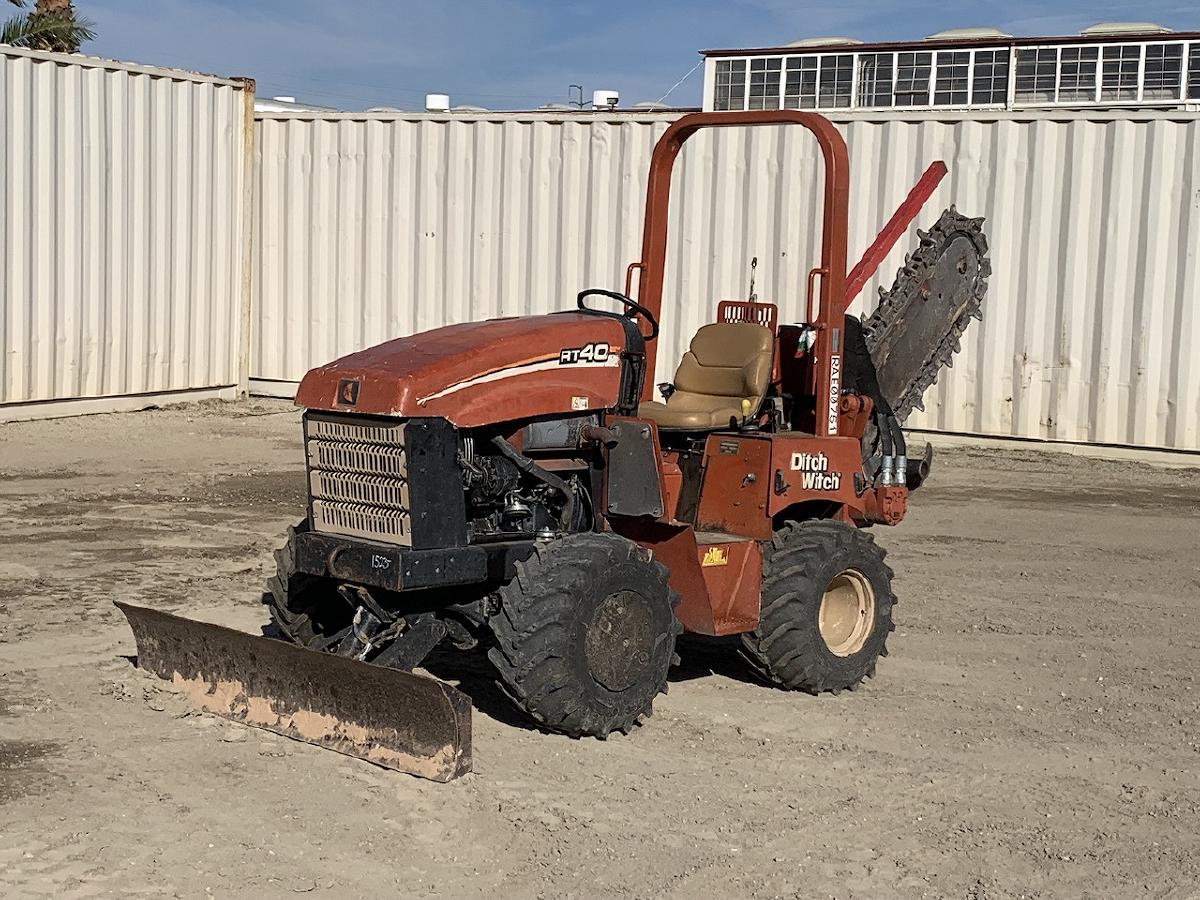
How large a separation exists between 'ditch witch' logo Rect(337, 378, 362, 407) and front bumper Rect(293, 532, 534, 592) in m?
0.49

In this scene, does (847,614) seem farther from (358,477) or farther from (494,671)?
(358,477)

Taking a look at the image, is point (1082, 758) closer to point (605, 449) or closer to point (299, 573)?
point (605, 449)

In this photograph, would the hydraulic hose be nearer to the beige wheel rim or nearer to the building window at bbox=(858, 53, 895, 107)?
the beige wheel rim

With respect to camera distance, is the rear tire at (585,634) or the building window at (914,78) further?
the building window at (914,78)

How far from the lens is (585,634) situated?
17.7 feet

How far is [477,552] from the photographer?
5.40m

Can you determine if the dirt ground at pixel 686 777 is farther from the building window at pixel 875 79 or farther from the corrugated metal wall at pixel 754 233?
the building window at pixel 875 79

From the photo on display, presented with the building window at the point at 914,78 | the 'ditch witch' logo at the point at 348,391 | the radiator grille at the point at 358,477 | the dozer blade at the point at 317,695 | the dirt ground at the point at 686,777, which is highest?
the building window at the point at 914,78

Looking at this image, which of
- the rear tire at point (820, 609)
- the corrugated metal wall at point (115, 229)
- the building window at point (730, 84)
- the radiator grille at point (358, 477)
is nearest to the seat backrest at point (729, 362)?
the rear tire at point (820, 609)

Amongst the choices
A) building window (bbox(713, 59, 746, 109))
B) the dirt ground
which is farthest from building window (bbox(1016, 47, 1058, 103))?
the dirt ground

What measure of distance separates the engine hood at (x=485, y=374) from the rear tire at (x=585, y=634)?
1.73 ft

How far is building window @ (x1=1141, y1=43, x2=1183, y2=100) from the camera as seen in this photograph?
82.2ft

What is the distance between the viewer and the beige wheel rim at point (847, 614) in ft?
21.3

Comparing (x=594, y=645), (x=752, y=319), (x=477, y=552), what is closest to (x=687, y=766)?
(x=594, y=645)
